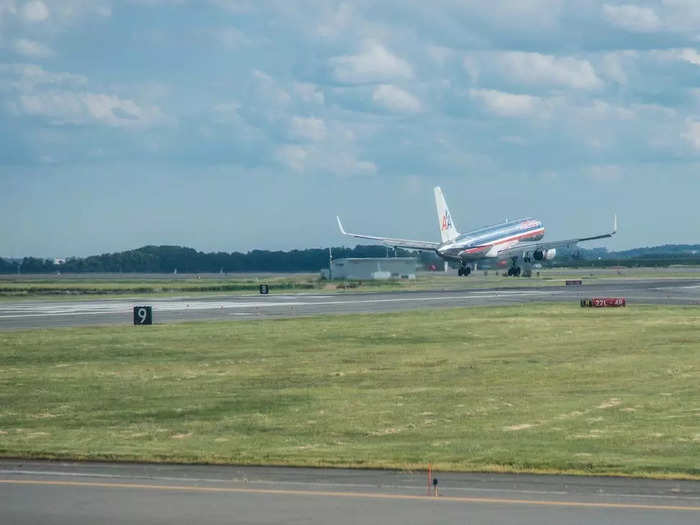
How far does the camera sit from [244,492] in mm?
20125

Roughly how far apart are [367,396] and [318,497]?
52.7ft

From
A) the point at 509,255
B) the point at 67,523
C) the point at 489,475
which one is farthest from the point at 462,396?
the point at 509,255

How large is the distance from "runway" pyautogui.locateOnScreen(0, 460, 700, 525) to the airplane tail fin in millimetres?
114367

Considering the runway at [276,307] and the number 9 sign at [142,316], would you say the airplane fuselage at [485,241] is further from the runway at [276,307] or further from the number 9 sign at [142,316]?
the number 9 sign at [142,316]

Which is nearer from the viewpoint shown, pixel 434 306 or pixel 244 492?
pixel 244 492

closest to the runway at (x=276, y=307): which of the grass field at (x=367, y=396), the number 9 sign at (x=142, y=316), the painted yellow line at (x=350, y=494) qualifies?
the number 9 sign at (x=142, y=316)

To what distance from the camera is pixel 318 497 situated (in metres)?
19.5

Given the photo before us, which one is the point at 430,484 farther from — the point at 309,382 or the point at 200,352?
the point at 200,352

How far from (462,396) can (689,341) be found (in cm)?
2039

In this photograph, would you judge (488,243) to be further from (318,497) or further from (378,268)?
(318,497)

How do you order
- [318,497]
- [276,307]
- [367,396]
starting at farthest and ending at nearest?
[276,307] < [367,396] < [318,497]

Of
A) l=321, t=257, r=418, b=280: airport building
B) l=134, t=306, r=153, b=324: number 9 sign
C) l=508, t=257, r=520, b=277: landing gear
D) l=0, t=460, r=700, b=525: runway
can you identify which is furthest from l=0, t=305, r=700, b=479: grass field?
l=321, t=257, r=418, b=280: airport building

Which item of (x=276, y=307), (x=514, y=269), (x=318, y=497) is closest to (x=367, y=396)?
(x=318, y=497)

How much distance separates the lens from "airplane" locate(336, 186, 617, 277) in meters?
130
